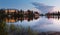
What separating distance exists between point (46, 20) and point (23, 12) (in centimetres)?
46

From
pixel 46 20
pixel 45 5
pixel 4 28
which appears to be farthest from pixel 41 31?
pixel 4 28

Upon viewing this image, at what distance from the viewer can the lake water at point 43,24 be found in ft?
10.5

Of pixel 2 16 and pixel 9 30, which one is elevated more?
pixel 2 16

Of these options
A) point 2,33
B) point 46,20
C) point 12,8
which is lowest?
point 2,33

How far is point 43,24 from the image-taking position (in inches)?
127

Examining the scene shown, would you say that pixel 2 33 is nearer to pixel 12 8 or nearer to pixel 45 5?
pixel 12 8

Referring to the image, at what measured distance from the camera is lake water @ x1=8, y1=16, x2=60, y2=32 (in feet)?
10.5

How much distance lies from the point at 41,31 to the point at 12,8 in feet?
2.27

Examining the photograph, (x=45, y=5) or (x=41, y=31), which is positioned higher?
(x=45, y=5)

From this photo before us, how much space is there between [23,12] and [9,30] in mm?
427

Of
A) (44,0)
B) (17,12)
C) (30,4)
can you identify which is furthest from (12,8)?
(44,0)

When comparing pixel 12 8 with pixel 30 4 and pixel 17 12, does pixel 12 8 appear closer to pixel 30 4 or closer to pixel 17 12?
pixel 17 12

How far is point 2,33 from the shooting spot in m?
3.17

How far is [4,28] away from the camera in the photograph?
3.20m
